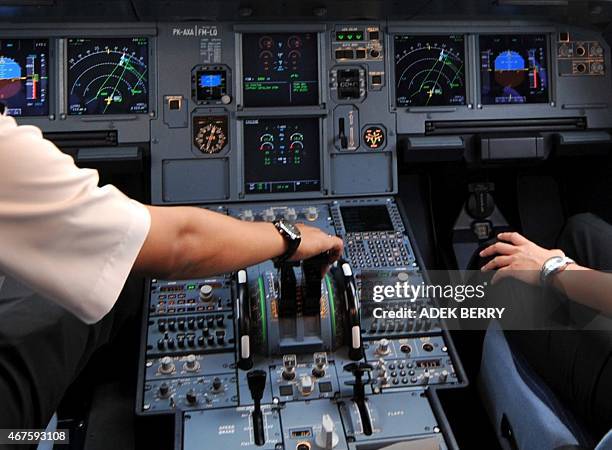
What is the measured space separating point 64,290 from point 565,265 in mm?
1530

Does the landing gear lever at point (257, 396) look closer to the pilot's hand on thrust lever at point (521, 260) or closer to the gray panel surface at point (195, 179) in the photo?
the pilot's hand on thrust lever at point (521, 260)

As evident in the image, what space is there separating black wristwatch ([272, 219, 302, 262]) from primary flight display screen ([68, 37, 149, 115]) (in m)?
1.57

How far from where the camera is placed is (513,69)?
3.34 m

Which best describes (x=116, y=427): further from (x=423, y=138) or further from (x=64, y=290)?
(x=423, y=138)

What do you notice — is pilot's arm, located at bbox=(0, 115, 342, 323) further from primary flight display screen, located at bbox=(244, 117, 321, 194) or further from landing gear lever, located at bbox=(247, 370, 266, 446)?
primary flight display screen, located at bbox=(244, 117, 321, 194)

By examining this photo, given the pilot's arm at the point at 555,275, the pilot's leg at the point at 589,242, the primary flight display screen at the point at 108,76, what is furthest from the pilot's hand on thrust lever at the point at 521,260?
the primary flight display screen at the point at 108,76

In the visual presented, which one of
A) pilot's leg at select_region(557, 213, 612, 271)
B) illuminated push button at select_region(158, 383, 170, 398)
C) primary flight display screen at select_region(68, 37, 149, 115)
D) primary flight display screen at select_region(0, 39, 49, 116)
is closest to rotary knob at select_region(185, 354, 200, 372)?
illuminated push button at select_region(158, 383, 170, 398)

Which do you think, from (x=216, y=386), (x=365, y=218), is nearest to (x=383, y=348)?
(x=216, y=386)

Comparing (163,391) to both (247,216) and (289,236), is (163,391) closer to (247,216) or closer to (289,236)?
(289,236)

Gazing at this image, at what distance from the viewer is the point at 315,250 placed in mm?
1934

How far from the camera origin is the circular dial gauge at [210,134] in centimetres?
313

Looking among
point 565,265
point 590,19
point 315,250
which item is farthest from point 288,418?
point 590,19

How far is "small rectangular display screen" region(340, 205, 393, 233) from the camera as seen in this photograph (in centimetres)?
301

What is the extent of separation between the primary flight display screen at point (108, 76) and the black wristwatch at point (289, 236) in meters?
1.57
